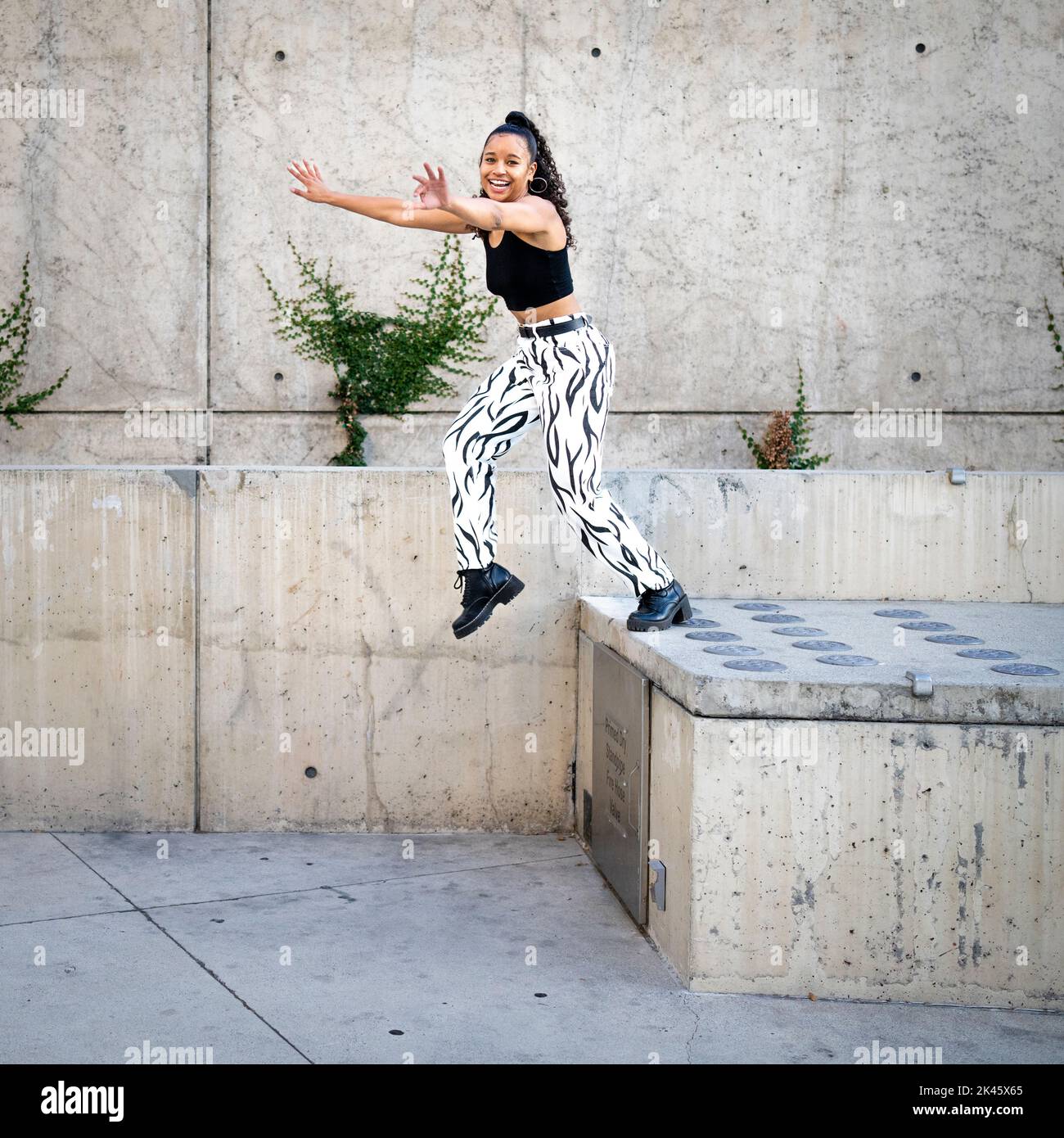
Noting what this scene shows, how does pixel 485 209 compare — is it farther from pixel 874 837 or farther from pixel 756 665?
pixel 874 837

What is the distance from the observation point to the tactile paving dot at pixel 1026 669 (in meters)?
3.85

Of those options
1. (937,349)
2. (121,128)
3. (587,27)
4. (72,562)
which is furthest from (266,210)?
(937,349)

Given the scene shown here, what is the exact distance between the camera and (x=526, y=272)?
4367 mm

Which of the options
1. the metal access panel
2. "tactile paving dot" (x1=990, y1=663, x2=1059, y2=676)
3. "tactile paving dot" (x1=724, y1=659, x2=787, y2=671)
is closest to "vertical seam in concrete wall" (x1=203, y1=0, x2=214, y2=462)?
the metal access panel

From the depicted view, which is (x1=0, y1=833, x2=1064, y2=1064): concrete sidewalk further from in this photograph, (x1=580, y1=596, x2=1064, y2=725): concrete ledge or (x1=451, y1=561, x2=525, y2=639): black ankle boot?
(x1=451, y1=561, x2=525, y2=639): black ankle boot

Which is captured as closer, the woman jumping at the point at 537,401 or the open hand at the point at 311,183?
the open hand at the point at 311,183

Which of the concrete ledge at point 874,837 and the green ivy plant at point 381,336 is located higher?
the green ivy plant at point 381,336

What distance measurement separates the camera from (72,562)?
5664 mm

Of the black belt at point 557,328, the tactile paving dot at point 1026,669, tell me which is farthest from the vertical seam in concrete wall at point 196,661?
the tactile paving dot at point 1026,669

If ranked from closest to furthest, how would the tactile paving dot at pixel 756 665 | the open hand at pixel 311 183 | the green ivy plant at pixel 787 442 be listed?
the open hand at pixel 311 183 → the tactile paving dot at pixel 756 665 → the green ivy plant at pixel 787 442

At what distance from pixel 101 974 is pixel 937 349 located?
7235 millimetres

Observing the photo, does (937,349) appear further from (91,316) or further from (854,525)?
(91,316)

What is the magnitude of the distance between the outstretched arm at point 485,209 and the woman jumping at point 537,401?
10 mm

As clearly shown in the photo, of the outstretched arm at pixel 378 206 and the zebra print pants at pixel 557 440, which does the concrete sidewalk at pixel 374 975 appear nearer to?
the zebra print pants at pixel 557 440
